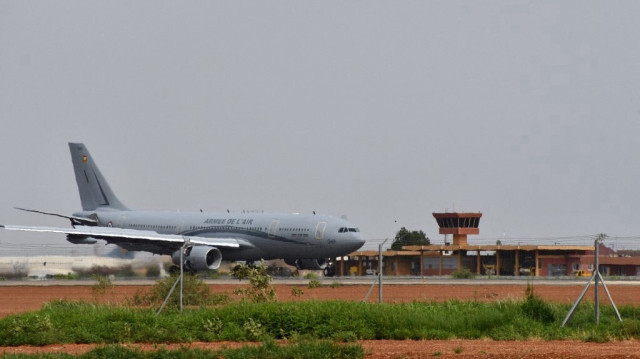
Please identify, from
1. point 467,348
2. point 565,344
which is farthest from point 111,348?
point 565,344

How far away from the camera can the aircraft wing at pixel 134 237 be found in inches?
2437

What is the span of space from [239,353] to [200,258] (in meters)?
43.3

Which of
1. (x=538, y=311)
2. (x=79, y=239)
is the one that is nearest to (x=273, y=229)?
(x=79, y=239)

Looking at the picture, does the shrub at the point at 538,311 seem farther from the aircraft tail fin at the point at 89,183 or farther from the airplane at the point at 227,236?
the aircraft tail fin at the point at 89,183

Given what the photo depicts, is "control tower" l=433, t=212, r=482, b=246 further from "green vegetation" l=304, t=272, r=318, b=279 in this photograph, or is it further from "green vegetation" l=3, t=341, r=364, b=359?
"green vegetation" l=3, t=341, r=364, b=359

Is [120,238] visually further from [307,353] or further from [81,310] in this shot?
[307,353]

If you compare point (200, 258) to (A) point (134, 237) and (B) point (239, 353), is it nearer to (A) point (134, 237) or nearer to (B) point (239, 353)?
(A) point (134, 237)

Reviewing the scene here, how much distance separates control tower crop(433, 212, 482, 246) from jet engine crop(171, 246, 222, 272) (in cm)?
4138

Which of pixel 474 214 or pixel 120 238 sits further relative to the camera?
pixel 474 214

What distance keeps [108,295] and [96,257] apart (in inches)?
794

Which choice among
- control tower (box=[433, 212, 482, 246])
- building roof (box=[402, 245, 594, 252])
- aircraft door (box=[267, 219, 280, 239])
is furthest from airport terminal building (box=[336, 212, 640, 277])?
aircraft door (box=[267, 219, 280, 239])

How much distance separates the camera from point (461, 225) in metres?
100

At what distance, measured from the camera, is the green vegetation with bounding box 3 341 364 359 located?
1828cm

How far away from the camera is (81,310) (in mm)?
26797
